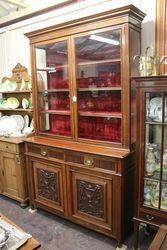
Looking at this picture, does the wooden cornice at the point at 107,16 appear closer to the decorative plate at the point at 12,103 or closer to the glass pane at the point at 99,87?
the glass pane at the point at 99,87

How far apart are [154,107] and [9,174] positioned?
2.05 m

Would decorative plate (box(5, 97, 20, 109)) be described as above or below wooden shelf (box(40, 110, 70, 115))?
above

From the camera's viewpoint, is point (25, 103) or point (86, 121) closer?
point (86, 121)

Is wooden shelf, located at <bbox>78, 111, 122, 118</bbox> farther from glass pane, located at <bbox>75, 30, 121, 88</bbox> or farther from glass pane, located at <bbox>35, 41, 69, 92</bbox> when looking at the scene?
glass pane, located at <bbox>35, 41, 69, 92</bbox>

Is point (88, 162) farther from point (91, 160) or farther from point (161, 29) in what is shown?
point (161, 29)

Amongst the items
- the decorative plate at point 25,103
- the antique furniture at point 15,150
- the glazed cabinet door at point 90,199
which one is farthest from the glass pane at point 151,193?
the decorative plate at point 25,103

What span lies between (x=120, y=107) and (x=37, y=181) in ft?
4.28

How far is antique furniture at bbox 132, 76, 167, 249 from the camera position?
1.87 metres

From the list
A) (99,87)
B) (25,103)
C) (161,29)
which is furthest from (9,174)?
(161,29)

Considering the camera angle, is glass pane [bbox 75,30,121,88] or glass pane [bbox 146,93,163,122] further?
glass pane [bbox 75,30,121,88]

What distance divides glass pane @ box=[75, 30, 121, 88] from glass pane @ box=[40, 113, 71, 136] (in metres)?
0.51

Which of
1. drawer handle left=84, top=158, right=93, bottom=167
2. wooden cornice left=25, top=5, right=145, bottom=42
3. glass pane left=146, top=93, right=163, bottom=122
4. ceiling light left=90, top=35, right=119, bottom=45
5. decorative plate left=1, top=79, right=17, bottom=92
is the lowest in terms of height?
drawer handle left=84, top=158, right=93, bottom=167

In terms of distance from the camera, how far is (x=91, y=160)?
2.20m

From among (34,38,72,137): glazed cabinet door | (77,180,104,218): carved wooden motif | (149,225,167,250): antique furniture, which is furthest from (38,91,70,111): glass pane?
(149,225,167,250): antique furniture
